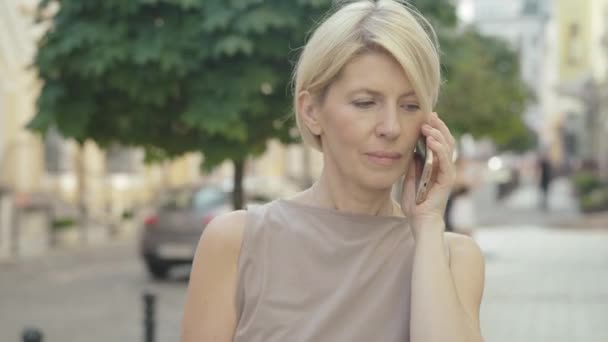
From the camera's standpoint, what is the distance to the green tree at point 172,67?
8.74 meters

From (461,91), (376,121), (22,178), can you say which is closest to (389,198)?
(376,121)

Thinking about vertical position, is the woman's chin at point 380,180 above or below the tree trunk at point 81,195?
above

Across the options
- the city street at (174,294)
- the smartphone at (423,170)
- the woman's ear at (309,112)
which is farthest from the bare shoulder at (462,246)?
the city street at (174,294)

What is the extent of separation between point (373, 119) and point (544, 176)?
3430cm

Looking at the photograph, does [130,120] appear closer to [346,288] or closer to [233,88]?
[233,88]

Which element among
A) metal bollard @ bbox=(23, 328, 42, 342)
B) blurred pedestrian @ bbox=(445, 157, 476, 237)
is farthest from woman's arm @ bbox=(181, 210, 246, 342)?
blurred pedestrian @ bbox=(445, 157, 476, 237)

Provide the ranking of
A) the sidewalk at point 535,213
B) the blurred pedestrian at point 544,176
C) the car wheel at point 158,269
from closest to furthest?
1. the car wheel at point 158,269
2. the sidewalk at point 535,213
3. the blurred pedestrian at point 544,176

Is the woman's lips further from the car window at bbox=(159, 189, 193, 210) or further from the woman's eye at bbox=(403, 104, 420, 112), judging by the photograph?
the car window at bbox=(159, 189, 193, 210)

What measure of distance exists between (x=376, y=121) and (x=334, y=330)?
1.46 feet

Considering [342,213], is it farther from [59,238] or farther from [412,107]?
[59,238]

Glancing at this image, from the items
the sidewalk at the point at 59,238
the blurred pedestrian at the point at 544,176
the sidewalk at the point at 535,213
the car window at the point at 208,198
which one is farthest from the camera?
the blurred pedestrian at the point at 544,176

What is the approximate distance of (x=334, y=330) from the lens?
2.36m

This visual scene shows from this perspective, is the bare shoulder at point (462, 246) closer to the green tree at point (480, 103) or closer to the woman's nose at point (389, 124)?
the woman's nose at point (389, 124)

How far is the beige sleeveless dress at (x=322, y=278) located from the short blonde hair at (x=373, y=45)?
30cm
